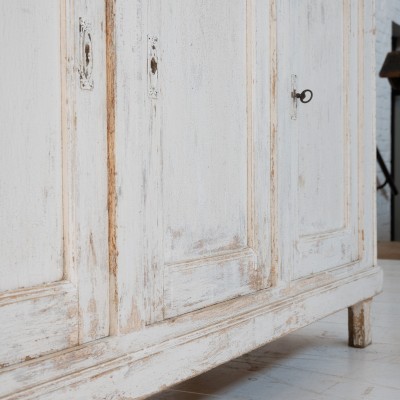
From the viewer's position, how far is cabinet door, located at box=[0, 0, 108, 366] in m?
1.01

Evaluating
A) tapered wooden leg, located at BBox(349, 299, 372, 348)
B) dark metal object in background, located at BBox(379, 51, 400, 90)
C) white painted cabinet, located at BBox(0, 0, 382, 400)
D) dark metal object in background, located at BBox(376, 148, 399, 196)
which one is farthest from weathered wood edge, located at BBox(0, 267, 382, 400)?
dark metal object in background, located at BBox(376, 148, 399, 196)

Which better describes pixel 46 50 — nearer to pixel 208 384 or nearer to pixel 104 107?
pixel 104 107

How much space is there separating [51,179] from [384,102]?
616cm

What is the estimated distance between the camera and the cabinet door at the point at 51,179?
101 centimetres

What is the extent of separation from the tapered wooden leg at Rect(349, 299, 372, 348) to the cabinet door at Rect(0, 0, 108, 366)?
1.30m

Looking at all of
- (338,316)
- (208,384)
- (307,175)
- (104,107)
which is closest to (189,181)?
(104,107)

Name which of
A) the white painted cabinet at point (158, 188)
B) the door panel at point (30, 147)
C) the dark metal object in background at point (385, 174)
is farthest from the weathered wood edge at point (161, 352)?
the dark metal object in background at point (385, 174)

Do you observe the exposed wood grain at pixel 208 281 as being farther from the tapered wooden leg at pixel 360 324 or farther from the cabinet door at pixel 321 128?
the tapered wooden leg at pixel 360 324

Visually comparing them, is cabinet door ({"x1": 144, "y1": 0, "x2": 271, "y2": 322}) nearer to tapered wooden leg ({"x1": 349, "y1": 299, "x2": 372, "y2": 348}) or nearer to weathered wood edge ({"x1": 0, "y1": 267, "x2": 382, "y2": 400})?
weathered wood edge ({"x1": 0, "y1": 267, "x2": 382, "y2": 400})

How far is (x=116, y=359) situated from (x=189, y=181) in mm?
377

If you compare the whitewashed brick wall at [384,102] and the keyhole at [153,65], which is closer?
the keyhole at [153,65]

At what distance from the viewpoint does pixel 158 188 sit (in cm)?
129

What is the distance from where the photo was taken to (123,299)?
3.94 ft

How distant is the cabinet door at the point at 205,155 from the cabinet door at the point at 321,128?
0.14 meters
